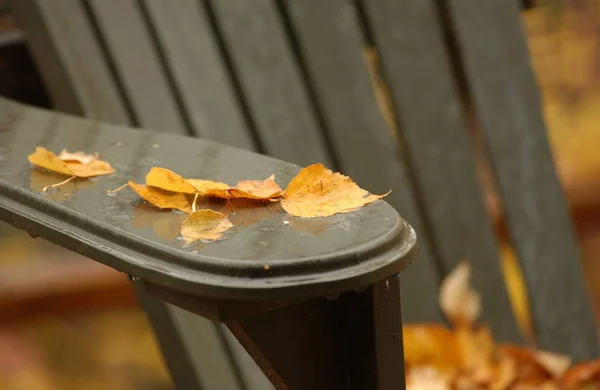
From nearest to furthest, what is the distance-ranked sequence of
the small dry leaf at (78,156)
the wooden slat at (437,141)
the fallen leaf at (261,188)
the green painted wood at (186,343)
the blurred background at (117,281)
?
the fallen leaf at (261,188), the small dry leaf at (78,156), the green painted wood at (186,343), the wooden slat at (437,141), the blurred background at (117,281)

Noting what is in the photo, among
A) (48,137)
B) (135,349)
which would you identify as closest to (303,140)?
(48,137)

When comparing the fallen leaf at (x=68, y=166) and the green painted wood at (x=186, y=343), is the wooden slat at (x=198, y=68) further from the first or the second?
the fallen leaf at (x=68, y=166)

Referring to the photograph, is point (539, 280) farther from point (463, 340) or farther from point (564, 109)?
point (564, 109)

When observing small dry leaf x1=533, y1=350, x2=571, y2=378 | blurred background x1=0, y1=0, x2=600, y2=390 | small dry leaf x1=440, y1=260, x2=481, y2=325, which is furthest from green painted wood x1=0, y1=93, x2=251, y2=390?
blurred background x1=0, y1=0, x2=600, y2=390

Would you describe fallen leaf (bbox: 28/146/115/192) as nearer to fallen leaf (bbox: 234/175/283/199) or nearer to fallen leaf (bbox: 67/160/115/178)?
fallen leaf (bbox: 67/160/115/178)

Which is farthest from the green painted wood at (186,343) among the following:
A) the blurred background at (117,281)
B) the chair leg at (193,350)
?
the blurred background at (117,281)

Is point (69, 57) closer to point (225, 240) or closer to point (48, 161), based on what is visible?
point (48, 161)
